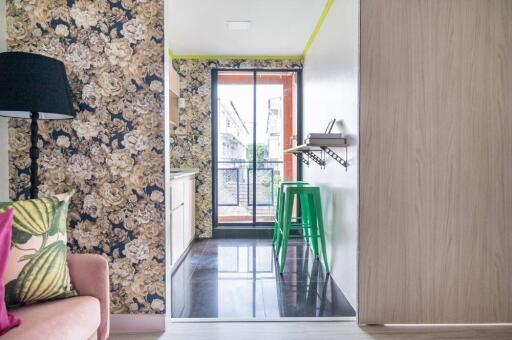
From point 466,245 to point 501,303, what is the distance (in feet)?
1.43

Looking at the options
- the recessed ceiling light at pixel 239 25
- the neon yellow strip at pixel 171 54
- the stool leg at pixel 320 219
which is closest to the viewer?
the stool leg at pixel 320 219

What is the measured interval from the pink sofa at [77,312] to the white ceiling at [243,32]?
2495mm

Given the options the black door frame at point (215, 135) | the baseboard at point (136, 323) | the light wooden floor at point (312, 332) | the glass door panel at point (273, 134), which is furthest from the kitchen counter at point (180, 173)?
the light wooden floor at point (312, 332)

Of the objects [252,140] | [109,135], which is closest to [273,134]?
[252,140]

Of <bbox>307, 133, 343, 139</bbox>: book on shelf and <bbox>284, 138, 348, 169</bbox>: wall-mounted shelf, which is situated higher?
<bbox>307, 133, 343, 139</bbox>: book on shelf

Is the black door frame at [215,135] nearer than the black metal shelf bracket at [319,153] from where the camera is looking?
No

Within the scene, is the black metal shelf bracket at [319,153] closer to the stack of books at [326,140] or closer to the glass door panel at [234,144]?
the stack of books at [326,140]

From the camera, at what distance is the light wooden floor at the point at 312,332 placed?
6.28 ft

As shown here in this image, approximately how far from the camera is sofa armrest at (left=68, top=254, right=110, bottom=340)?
147 cm

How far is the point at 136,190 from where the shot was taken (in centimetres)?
196

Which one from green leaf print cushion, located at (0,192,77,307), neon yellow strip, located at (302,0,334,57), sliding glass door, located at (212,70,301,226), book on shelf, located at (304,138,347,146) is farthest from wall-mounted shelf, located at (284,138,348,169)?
green leaf print cushion, located at (0,192,77,307)

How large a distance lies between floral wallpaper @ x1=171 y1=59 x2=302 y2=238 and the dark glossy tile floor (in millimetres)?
895

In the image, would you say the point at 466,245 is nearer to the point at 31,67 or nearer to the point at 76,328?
the point at 76,328

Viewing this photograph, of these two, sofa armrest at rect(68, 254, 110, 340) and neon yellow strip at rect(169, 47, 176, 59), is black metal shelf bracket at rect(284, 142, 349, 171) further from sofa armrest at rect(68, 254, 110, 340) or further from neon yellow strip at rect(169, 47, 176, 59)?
neon yellow strip at rect(169, 47, 176, 59)
